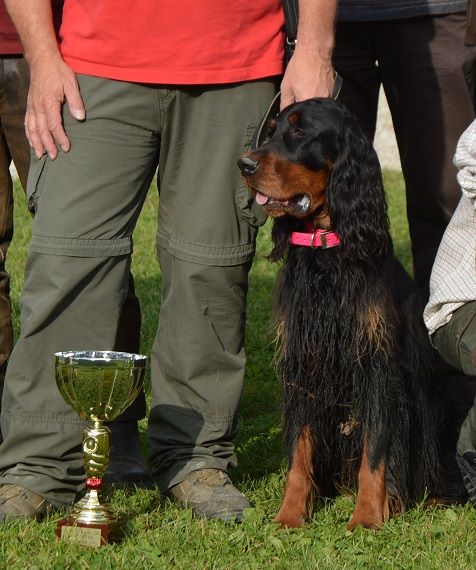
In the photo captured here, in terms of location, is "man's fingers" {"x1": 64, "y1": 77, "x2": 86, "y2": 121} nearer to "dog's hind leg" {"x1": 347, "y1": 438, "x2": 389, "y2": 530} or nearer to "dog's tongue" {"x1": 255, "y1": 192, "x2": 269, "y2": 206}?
"dog's tongue" {"x1": 255, "y1": 192, "x2": 269, "y2": 206}

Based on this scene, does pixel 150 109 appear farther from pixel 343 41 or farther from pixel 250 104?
pixel 343 41

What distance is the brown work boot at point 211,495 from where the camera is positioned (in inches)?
152

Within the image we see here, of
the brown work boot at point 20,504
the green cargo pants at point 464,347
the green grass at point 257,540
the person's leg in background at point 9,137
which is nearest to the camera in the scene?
the green grass at point 257,540

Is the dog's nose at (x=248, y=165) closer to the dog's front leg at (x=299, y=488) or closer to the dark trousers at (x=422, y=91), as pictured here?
the dog's front leg at (x=299, y=488)

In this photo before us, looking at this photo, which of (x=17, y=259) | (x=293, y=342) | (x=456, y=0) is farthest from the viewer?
(x=17, y=259)

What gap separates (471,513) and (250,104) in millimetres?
1626

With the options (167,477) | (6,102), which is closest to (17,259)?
(6,102)

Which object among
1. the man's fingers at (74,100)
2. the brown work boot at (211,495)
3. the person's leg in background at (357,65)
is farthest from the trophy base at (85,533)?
the person's leg in background at (357,65)

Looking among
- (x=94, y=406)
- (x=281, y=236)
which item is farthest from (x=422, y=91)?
(x=94, y=406)

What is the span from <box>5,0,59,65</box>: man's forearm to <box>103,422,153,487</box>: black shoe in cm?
150

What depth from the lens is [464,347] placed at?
3818 mm

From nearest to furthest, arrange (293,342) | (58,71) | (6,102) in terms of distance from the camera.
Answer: (58,71)
(293,342)
(6,102)

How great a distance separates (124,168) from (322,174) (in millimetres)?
687

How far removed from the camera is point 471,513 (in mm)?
3998
